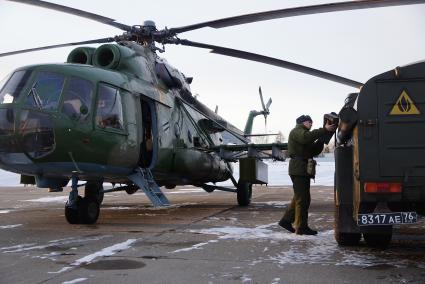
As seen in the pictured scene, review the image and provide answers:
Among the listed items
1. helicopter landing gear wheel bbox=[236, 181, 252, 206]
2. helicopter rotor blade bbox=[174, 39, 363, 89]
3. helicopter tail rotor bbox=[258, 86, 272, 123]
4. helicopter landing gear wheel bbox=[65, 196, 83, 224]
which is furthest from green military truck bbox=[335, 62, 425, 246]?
helicopter tail rotor bbox=[258, 86, 272, 123]

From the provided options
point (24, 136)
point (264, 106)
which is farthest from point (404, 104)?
point (264, 106)

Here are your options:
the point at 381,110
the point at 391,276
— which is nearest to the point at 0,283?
the point at 391,276

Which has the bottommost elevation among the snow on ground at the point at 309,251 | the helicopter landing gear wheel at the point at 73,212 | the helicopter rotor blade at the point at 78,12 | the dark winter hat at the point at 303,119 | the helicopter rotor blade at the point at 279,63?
the snow on ground at the point at 309,251

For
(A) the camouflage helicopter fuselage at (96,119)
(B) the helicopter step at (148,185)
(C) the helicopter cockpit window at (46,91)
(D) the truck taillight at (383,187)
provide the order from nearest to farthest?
(D) the truck taillight at (383,187) < (A) the camouflage helicopter fuselage at (96,119) < (C) the helicopter cockpit window at (46,91) < (B) the helicopter step at (148,185)

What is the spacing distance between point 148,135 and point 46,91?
2980mm

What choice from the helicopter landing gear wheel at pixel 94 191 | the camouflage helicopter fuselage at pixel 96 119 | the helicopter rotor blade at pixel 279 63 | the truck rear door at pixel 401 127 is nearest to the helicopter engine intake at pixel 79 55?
the camouflage helicopter fuselage at pixel 96 119

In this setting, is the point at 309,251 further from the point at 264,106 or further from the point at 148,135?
the point at 264,106

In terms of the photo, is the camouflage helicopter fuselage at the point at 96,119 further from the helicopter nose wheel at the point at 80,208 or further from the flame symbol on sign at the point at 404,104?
the flame symbol on sign at the point at 404,104

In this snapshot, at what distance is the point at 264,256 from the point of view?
542 cm

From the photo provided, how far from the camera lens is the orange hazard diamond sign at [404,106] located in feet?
15.9

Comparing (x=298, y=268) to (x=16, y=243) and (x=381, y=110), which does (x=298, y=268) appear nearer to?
(x=381, y=110)

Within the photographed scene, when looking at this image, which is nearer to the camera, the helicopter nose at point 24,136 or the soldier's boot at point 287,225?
the soldier's boot at point 287,225

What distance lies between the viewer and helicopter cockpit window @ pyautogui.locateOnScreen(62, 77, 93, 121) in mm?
7855

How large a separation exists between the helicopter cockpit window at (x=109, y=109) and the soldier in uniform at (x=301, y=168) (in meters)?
3.20
